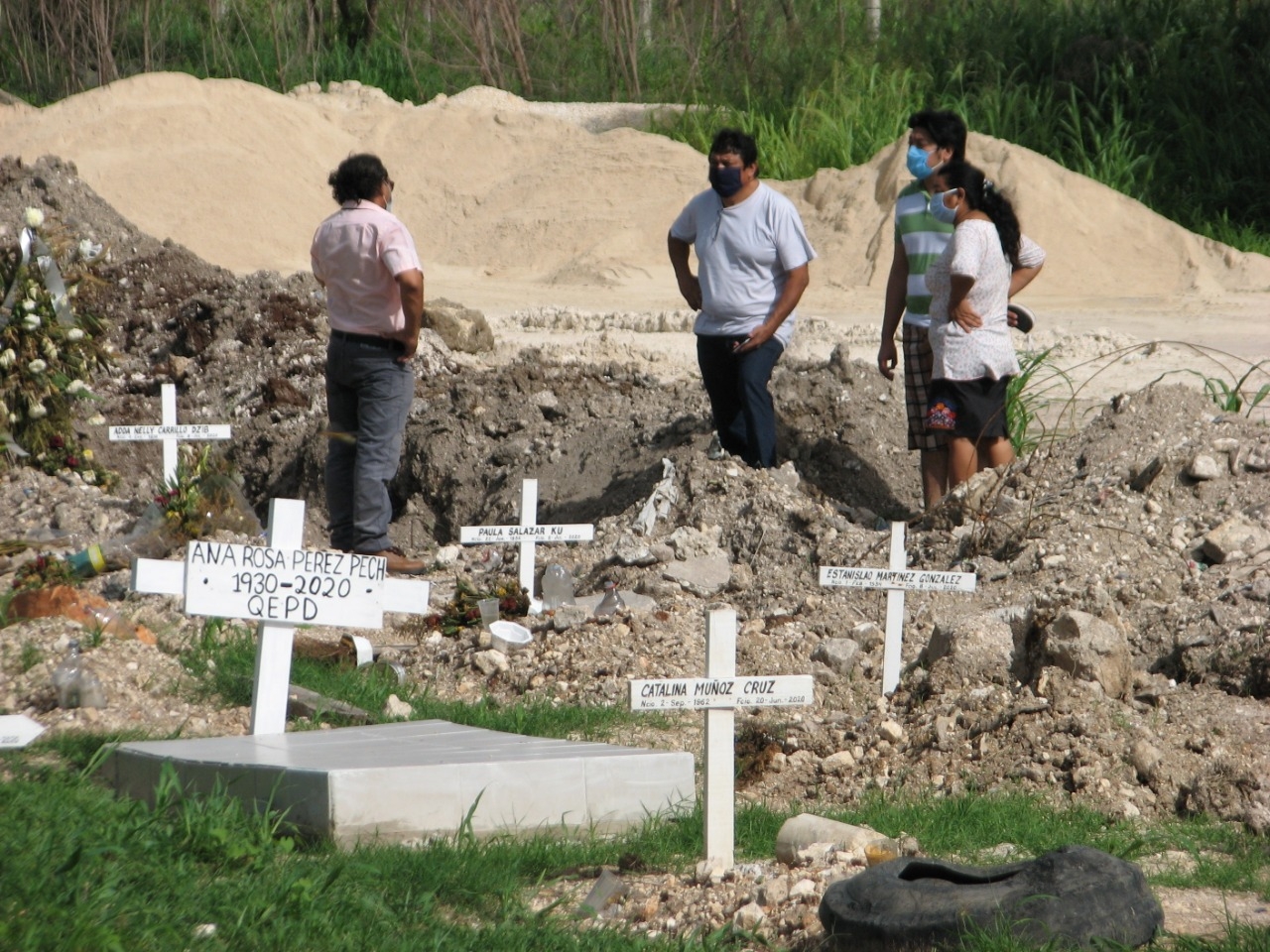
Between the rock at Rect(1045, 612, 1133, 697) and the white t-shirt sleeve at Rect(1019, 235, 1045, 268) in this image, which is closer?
the rock at Rect(1045, 612, 1133, 697)

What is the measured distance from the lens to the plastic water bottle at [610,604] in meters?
6.40

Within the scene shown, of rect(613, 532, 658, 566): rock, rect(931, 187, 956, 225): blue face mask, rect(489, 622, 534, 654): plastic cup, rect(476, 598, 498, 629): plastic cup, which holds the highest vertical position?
rect(931, 187, 956, 225): blue face mask

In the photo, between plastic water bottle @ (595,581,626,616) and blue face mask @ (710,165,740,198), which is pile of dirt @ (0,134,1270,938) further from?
blue face mask @ (710,165,740,198)

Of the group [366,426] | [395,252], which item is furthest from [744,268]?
[366,426]

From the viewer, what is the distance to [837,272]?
49.9 feet

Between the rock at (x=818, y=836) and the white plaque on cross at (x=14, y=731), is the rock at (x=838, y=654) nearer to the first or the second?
the rock at (x=818, y=836)

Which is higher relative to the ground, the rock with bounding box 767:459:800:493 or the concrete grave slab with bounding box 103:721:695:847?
the rock with bounding box 767:459:800:493

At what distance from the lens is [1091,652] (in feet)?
16.3

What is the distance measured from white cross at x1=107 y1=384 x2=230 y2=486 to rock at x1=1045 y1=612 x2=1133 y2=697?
424 centimetres

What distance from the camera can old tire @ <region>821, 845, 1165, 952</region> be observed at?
121 inches

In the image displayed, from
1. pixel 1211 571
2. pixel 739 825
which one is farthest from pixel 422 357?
pixel 739 825

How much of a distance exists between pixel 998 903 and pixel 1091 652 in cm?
199

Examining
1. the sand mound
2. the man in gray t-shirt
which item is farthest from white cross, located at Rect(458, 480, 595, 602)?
the sand mound

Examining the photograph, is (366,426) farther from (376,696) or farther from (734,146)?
(734,146)
